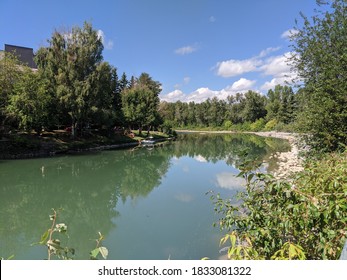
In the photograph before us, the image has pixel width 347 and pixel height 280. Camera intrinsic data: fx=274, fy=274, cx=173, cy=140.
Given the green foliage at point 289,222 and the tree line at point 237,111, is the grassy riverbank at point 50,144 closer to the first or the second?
the green foliage at point 289,222

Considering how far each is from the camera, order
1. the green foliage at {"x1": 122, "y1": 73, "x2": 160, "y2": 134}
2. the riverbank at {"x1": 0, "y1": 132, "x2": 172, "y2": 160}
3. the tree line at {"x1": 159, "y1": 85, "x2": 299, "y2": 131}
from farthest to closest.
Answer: the tree line at {"x1": 159, "y1": 85, "x2": 299, "y2": 131} < the green foliage at {"x1": 122, "y1": 73, "x2": 160, "y2": 134} < the riverbank at {"x1": 0, "y1": 132, "x2": 172, "y2": 160}

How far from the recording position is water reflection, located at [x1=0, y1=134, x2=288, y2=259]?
8.43m

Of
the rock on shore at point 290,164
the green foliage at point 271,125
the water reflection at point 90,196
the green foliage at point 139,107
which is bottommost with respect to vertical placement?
the water reflection at point 90,196

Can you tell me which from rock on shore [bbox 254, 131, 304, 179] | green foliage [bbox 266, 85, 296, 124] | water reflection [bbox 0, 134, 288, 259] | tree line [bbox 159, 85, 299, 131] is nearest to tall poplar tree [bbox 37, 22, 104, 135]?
water reflection [bbox 0, 134, 288, 259]

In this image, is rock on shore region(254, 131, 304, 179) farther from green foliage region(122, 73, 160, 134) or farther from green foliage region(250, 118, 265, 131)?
green foliage region(250, 118, 265, 131)

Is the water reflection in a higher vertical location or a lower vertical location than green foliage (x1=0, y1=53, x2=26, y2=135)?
lower

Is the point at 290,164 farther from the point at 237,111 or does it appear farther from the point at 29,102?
the point at 237,111

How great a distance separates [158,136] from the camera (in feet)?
159

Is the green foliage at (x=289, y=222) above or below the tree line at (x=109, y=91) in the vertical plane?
below

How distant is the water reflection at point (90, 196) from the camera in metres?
8.43

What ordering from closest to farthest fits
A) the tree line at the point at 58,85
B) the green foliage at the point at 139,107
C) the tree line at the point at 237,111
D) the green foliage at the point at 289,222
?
the green foliage at the point at 289,222
the tree line at the point at 58,85
the green foliage at the point at 139,107
the tree line at the point at 237,111

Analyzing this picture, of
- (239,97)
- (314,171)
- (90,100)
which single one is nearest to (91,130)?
(90,100)

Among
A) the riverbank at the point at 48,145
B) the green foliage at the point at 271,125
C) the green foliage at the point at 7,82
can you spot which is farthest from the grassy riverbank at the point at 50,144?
the green foliage at the point at 271,125
